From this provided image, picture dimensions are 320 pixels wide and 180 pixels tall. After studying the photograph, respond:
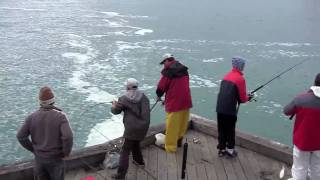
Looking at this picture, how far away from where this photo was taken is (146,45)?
63.1 ft

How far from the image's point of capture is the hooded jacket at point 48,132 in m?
4.04

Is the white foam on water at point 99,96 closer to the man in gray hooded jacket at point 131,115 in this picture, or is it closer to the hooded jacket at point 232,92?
the hooded jacket at point 232,92

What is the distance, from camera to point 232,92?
216 inches

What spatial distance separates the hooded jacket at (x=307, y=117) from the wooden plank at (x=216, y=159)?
111cm

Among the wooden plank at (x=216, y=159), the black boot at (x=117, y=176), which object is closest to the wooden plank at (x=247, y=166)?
the wooden plank at (x=216, y=159)

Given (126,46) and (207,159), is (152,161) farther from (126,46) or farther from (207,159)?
(126,46)

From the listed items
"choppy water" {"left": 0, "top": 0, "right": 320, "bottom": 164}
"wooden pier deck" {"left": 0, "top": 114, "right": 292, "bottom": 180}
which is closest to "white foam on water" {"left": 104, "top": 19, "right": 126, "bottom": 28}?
"choppy water" {"left": 0, "top": 0, "right": 320, "bottom": 164}

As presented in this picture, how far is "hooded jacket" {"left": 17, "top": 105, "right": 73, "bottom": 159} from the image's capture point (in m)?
4.04

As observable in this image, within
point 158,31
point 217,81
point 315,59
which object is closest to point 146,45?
point 158,31

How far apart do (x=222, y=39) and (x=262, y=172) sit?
52.1ft

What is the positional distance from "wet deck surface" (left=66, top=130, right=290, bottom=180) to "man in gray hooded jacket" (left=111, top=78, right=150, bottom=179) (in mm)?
341

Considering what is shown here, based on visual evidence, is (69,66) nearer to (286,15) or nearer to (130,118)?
(130,118)

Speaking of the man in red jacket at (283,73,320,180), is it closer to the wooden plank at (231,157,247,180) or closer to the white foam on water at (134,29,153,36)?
the wooden plank at (231,157,247,180)

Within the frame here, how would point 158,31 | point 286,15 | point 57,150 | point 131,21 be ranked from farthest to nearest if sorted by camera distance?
1. point 286,15
2. point 131,21
3. point 158,31
4. point 57,150
